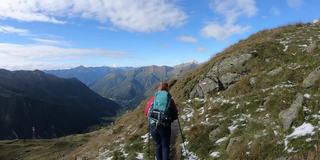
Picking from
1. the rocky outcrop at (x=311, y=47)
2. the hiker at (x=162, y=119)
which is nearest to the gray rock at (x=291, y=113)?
the hiker at (x=162, y=119)

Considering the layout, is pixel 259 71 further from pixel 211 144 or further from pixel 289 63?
pixel 211 144

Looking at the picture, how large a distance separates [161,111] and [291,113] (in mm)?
5791

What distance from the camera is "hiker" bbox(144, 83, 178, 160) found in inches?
506

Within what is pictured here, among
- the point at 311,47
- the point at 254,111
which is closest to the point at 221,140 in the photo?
the point at 254,111

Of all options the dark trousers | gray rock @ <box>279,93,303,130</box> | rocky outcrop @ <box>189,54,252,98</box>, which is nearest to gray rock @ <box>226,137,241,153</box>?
gray rock @ <box>279,93,303,130</box>

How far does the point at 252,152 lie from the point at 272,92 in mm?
6456

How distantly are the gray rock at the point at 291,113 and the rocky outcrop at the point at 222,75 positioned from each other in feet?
29.4

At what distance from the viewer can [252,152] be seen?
1306 centimetres

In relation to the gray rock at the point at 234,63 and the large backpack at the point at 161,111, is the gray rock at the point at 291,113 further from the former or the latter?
the gray rock at the point at 234,63

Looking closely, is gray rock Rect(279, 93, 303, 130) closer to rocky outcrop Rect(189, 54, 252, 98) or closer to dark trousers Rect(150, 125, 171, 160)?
dark trousers Rect(150, 125, 171, 160)

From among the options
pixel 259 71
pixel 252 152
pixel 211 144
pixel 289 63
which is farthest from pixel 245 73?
pixel 252 152

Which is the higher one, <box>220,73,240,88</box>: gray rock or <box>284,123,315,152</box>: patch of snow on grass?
<box>220,73,240,88</box>: gray rock

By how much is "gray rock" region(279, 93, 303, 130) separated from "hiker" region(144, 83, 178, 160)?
4753 millimetres

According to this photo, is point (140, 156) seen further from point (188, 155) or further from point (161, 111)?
point (161, 111)
